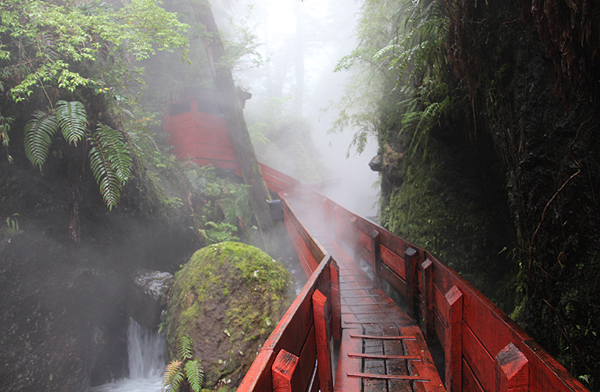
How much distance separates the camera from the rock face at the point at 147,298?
5.20 meters

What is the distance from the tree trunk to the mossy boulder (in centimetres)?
542

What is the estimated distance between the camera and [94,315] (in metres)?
4.87

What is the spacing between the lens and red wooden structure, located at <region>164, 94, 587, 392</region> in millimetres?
1485

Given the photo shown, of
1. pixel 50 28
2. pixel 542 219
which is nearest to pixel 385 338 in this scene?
pixel 542 219

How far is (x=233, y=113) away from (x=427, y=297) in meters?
9.33

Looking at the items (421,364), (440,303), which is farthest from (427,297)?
(421,364)

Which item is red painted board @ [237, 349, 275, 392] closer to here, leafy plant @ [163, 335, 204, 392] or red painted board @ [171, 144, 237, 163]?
leafy plant @ [163, 335, 204, 392]

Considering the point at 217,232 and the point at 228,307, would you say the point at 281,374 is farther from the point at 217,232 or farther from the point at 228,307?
→ the point at 217,232

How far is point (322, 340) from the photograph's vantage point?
256 cm

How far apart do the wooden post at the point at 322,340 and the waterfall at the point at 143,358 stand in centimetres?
358

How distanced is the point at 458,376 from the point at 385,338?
953mm

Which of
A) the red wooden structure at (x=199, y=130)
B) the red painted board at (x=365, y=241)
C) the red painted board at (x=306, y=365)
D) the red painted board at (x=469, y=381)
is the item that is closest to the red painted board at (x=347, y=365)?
the red painted board at (x=306, y=365)

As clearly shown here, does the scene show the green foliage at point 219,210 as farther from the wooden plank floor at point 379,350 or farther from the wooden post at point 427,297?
the wooden post at point 427,297

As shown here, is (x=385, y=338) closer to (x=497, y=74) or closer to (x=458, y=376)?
(x=458, y=376)
